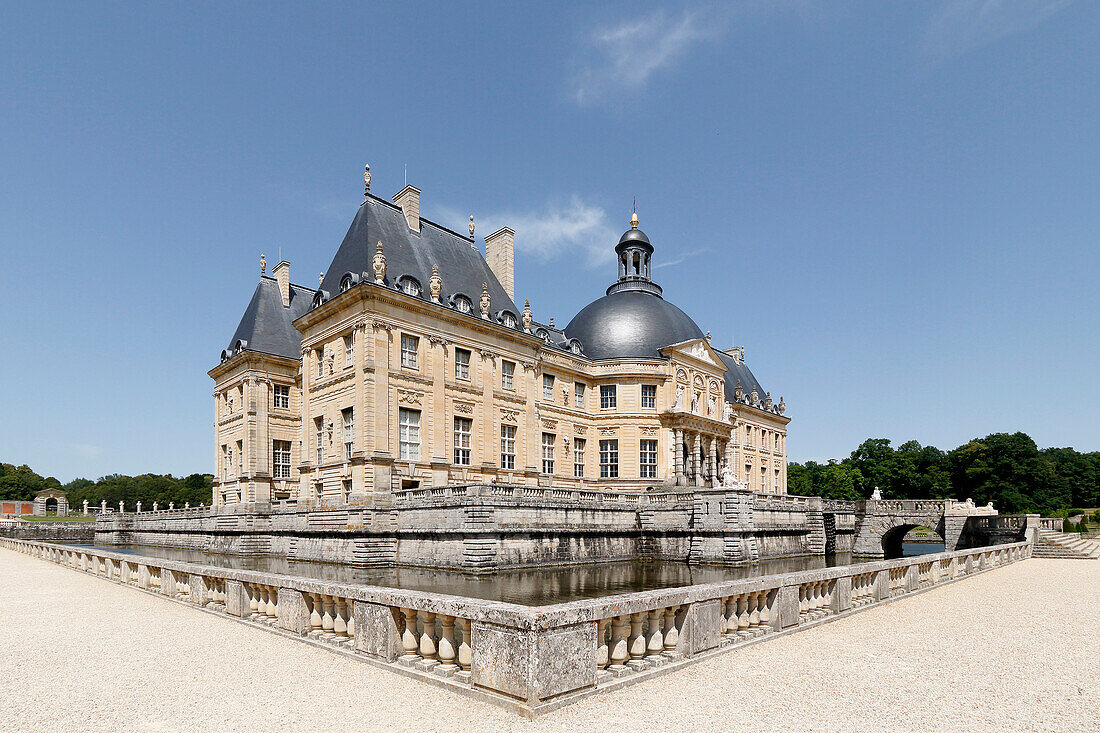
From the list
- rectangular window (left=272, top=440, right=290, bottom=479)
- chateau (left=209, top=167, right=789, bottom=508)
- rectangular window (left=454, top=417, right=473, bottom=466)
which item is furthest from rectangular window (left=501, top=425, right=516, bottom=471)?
rectangular window (left=272, top=440, right=290, bottom=479)

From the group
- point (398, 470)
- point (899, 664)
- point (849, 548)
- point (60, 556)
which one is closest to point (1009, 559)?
point (849, 548)

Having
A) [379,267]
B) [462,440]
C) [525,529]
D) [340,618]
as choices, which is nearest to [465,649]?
[340,618]

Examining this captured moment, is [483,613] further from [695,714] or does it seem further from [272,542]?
[272,542]

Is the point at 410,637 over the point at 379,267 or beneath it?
beneath

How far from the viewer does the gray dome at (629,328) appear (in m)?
47.8

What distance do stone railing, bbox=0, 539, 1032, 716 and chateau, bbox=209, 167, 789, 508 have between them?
21.1m

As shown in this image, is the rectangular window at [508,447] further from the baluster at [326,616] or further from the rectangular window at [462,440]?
the baluster at [326,616]

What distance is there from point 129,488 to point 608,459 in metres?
95.3

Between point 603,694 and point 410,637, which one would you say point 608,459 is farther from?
point 603,694

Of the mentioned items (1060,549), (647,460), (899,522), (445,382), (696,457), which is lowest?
(899,522)

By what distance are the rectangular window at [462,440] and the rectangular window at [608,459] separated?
13.1m

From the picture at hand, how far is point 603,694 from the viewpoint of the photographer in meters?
6.46

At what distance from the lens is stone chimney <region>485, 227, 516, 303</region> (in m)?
46.5

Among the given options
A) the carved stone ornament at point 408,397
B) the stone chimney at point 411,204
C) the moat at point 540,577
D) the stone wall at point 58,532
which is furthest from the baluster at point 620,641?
the stone wall at point 58,532
